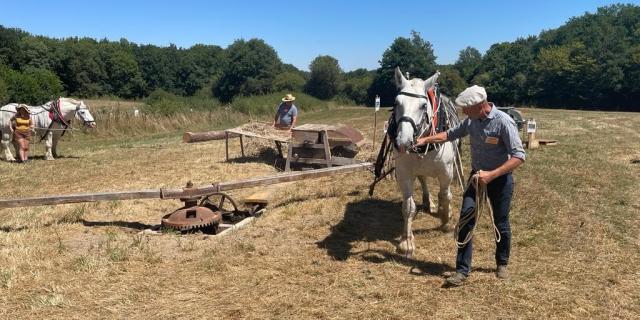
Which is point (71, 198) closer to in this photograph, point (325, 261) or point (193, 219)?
point (193, 219)

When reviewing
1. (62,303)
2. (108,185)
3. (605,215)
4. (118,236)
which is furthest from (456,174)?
(108,185)

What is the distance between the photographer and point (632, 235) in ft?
18.4

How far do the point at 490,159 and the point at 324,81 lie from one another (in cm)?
5687

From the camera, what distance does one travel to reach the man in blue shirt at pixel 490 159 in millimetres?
4016

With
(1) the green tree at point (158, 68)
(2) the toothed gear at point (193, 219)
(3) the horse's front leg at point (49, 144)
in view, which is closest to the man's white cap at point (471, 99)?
(2) the toothed gear at point (193, 219)

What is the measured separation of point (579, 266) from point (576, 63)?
56.5m

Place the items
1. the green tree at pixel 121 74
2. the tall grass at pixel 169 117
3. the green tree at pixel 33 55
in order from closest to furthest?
the tall grass at pixel 169 117 < the green tree at pixel 33 55 < the green tree at pixel 121 74

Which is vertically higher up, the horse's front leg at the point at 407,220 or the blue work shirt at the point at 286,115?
the blue work shirt at the point at 286,115

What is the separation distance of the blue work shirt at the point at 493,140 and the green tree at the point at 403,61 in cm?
5332

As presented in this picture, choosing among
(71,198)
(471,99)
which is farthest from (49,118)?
(471,99)

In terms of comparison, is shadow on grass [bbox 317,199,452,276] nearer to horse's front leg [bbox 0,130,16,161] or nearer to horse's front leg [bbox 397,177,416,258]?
horse's front leg [bbox 397,177,416,258]

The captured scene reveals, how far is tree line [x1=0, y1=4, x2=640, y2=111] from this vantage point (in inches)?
1884

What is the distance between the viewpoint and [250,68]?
75.5 meters

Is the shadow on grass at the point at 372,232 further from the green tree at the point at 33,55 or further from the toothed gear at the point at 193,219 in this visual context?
the green tree at the point at 33,55
